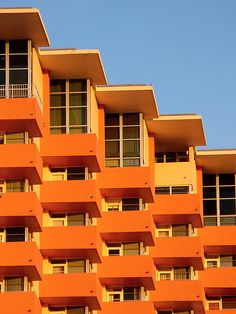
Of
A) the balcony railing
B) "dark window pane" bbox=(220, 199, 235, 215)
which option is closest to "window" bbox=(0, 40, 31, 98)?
the balcony railing

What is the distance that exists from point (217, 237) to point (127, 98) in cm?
1961

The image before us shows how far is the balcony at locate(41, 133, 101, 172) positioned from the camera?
119 metres

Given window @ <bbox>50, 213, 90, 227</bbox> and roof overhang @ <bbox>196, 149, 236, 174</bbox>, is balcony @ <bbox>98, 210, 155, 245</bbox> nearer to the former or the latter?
window @ <bbox>50, 213, 90, 227</bbox>

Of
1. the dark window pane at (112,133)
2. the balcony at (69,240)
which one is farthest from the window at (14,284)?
the dark window pane at (112,133)

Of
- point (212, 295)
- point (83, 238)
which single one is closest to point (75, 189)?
point (83, 238)

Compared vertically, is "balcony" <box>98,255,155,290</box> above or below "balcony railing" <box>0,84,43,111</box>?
below

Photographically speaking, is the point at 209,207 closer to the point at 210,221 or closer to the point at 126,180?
the point at 210,221

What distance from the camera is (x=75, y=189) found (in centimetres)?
11906

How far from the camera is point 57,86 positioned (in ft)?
397

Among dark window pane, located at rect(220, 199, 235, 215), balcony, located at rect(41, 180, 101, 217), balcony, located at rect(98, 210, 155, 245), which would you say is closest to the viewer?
balcony, located at rect(41, 180, 101, 217)

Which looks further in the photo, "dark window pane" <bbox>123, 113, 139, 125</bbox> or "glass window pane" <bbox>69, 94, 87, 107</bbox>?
"dark window pane" <bbox>123, 113, 139, 125</bbox>

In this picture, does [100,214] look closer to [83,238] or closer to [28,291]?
[83,238]

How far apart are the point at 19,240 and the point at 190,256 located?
2161 cm

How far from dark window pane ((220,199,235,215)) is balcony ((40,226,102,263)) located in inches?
938
